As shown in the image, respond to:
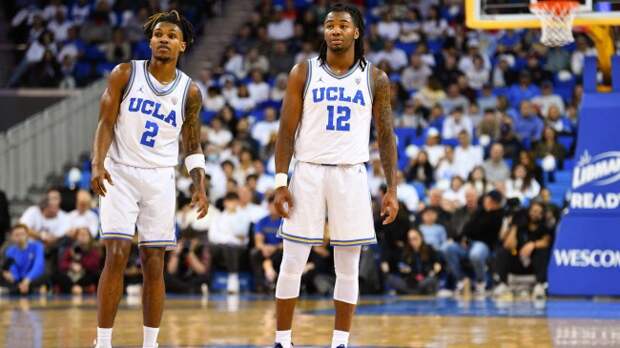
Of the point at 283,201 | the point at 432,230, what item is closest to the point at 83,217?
the point at 432,230

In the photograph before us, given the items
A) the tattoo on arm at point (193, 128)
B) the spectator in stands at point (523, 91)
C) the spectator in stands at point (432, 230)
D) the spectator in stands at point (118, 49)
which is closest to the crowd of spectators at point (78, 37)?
the spectator in stands at point (118, 49)

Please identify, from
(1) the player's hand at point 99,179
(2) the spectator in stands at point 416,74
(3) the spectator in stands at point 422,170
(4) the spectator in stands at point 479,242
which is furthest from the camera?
(2) the spectator in stands at point 416,74

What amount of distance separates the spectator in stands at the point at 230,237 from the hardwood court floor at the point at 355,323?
179cm

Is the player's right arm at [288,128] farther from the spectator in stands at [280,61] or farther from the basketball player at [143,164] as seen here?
the spectator in stands at [280,61]

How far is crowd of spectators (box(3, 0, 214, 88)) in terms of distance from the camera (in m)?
24.3

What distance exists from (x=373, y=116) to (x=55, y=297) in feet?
29.6

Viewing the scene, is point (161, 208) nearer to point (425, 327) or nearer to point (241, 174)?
point (425, 327)

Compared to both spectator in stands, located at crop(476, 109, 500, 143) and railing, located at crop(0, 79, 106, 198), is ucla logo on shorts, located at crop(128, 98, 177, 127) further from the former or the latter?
railing, located at crop(0, 79, 106, 198)

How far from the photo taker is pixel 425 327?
36.0 ft

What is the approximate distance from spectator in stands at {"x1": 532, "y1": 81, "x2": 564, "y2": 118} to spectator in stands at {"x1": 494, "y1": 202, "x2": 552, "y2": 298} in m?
3.98

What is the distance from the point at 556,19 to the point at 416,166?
531cm

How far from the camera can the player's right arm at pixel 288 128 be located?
7.94 m

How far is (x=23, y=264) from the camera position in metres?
17.0

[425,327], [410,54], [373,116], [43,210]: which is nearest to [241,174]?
[43,210]
